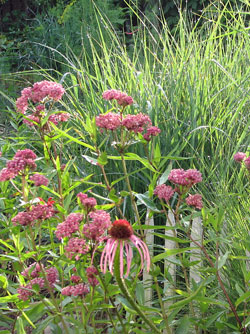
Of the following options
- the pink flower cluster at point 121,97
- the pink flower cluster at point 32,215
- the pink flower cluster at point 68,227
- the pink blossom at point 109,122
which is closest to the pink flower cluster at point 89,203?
the pink flower cluster at point 68,227

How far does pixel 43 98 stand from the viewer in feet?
5.52

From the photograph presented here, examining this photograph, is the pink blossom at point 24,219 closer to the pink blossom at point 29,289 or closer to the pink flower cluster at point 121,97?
the pink blossom at point 29,289

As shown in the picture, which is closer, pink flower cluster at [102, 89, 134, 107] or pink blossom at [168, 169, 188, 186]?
pink blossom at [168, 169, 188, 186]

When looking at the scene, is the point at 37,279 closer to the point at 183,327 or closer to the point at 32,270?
the point at 32,270

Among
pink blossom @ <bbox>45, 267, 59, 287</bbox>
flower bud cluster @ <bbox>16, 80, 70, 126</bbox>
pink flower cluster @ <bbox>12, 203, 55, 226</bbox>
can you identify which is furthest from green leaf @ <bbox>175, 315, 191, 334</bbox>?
flower bud cluster @ <bbox>16, 80, 70, 126</bbox>

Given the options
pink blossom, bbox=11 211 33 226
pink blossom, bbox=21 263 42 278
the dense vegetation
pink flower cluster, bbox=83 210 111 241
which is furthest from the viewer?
pink blossom, bbox=21 263 42 278

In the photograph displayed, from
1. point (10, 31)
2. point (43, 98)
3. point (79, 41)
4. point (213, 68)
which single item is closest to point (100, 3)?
point (79, 41)

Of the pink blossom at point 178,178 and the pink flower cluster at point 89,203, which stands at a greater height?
the pink flower cluster at point 89,203

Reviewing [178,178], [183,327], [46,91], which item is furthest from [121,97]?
[183,327]

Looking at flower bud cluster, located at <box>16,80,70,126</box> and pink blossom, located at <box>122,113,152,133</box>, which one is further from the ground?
flower bud cluster, located at <box>16,80,70,126</box>

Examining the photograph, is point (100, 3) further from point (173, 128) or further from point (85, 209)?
point (85, 209)

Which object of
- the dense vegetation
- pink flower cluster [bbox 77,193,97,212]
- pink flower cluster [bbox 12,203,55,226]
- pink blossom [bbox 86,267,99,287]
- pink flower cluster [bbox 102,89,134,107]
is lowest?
the dense vegetation

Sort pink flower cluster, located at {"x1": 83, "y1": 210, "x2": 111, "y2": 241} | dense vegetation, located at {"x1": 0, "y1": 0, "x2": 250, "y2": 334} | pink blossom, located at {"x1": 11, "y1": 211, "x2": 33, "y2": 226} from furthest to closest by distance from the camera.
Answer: dense vegetation, located at {"x1": 0, "y1": 0, "x2": 250, "y2": 334} → pink blossom, located at {"x1": 11, "y1": 211, "x2": 33, "y2": 226} → pink flower cluster, located at {"x1": 83, "y1": 210, "x2": 111, "y2": 241}

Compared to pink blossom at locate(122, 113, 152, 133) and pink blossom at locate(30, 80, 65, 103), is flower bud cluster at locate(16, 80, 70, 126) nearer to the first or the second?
pink blossom at locate(30, 80, 65, 103)
